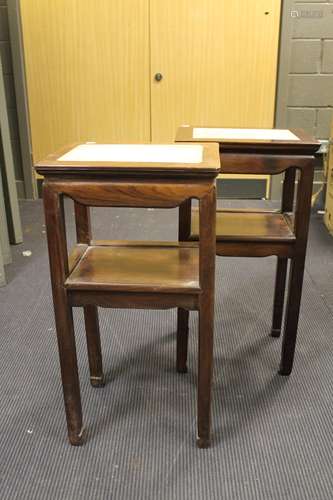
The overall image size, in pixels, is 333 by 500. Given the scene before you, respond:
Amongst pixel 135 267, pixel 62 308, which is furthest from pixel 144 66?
pixel 62 308

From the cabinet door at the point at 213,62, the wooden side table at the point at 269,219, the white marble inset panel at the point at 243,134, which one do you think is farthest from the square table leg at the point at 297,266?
the cabinet door at the point at 213,62

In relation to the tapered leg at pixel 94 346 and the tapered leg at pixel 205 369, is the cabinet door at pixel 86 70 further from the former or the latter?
the tapered leg at pixel 205 369

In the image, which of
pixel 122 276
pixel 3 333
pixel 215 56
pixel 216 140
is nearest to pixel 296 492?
pixel 122 276

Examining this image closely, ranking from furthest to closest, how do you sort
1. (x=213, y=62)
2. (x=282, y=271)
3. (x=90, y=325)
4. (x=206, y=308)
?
1. (x=213, y=62)
2. (x=282, y=271)
3. (x=90, y=325)
4. (x=206, y=308)

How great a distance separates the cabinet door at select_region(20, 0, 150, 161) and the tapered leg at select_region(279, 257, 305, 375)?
7.17ft

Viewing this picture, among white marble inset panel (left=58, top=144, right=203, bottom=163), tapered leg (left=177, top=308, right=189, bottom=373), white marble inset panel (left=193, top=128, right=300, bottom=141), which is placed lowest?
tapered leg (left=177, top=308, right=189, bottom=373)

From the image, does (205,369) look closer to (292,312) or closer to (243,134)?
(292,312)

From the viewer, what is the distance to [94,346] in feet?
4.41

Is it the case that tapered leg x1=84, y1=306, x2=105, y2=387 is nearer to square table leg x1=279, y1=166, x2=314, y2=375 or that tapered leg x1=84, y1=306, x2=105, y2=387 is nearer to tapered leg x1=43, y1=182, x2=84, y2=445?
tapered leg x1=43, y1=182, x2=84, y2=445

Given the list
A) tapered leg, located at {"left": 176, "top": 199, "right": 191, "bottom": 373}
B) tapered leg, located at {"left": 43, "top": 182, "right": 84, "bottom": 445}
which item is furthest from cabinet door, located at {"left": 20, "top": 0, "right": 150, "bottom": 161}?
tapered leg, located at {"left": 43, "top": 182, "right": 84, "bottom": 445}

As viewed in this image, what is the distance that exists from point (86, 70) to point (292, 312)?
95.4 inches

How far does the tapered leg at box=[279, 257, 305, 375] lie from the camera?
1280 mm

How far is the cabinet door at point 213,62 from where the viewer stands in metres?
2.94

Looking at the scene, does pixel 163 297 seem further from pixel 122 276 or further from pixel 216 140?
pixel 216 140
